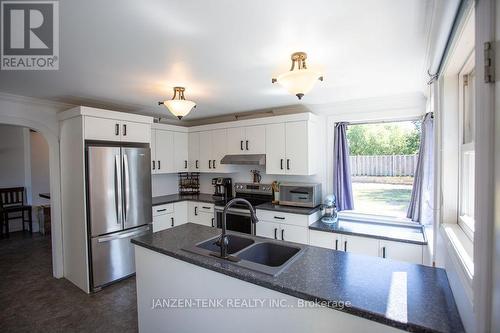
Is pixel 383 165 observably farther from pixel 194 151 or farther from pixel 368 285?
pixel 194 151

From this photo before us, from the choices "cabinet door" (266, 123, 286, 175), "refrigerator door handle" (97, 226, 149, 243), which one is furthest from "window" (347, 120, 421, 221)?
"refrigerator door handle" (97, 226, 149, 243)

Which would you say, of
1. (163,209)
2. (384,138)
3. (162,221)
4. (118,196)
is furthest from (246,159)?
(384,138)

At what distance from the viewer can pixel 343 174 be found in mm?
3473

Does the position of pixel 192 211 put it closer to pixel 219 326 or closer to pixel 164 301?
pixel 164 301

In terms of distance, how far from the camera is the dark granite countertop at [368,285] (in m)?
0.99

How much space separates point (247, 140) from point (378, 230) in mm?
2246

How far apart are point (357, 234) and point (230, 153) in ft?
7.61

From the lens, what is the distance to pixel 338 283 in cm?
125

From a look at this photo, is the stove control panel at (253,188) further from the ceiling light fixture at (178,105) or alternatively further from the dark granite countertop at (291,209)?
the ceiling light fixture at (178,105)

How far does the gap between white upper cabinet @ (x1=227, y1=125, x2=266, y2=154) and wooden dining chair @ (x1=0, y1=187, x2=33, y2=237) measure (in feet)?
16.4

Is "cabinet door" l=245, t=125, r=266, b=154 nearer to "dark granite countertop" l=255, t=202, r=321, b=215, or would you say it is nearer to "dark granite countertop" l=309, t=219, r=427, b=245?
"dark granite countertop" l=255, t=202, r=321, b=215

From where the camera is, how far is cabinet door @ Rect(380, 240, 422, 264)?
250 cm

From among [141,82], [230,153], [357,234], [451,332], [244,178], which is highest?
[141,82]

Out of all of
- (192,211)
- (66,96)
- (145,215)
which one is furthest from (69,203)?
(192,211)
